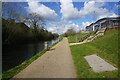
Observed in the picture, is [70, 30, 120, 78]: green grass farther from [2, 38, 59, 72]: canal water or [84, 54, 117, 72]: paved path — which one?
[2, 38, 59, 72]: canal water

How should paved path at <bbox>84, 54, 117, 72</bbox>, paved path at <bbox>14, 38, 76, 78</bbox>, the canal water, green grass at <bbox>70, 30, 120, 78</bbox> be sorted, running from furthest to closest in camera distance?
A: 1. the canal water
2. paved path at <bbox>84, 54, 117, 72</bbox>
3. paved path at <bbox>14, 38, 76, 78</bbox>
4. green grass at <bbox>70, 30, 120, 78</bbox>

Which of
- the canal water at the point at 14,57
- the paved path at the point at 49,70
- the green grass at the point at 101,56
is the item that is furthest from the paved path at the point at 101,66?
the canal water at the point at 14,57

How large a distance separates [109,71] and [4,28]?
969 inches

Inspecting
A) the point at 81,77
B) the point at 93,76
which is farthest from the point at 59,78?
the point at 93,76

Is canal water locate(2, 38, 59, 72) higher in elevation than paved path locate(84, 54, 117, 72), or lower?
lower

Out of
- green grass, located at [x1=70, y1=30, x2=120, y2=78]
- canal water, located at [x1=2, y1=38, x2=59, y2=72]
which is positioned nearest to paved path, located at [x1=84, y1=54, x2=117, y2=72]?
green grass, located at [x1=70, y1=30, x2=120, y2=78]

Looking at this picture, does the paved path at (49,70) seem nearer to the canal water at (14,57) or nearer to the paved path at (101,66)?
the paved path at (101,66)

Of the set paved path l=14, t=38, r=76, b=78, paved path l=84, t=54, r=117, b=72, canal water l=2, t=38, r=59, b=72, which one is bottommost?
canal water l=2, t=38, r=59, b=72

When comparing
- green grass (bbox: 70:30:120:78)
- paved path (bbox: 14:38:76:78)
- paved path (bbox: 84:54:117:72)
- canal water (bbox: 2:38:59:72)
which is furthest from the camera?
canal water (bbox: 2:38:59:72)

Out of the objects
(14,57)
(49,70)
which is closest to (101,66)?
(49,70)

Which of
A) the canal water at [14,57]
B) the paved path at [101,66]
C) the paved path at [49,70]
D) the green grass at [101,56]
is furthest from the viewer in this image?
the canal water at [14,57]

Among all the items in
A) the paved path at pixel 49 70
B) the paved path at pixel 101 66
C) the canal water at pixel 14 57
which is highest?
the paved path at pixel 101 66

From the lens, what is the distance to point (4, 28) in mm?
23906

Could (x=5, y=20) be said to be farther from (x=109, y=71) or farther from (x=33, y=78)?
(x=109, y=71)
